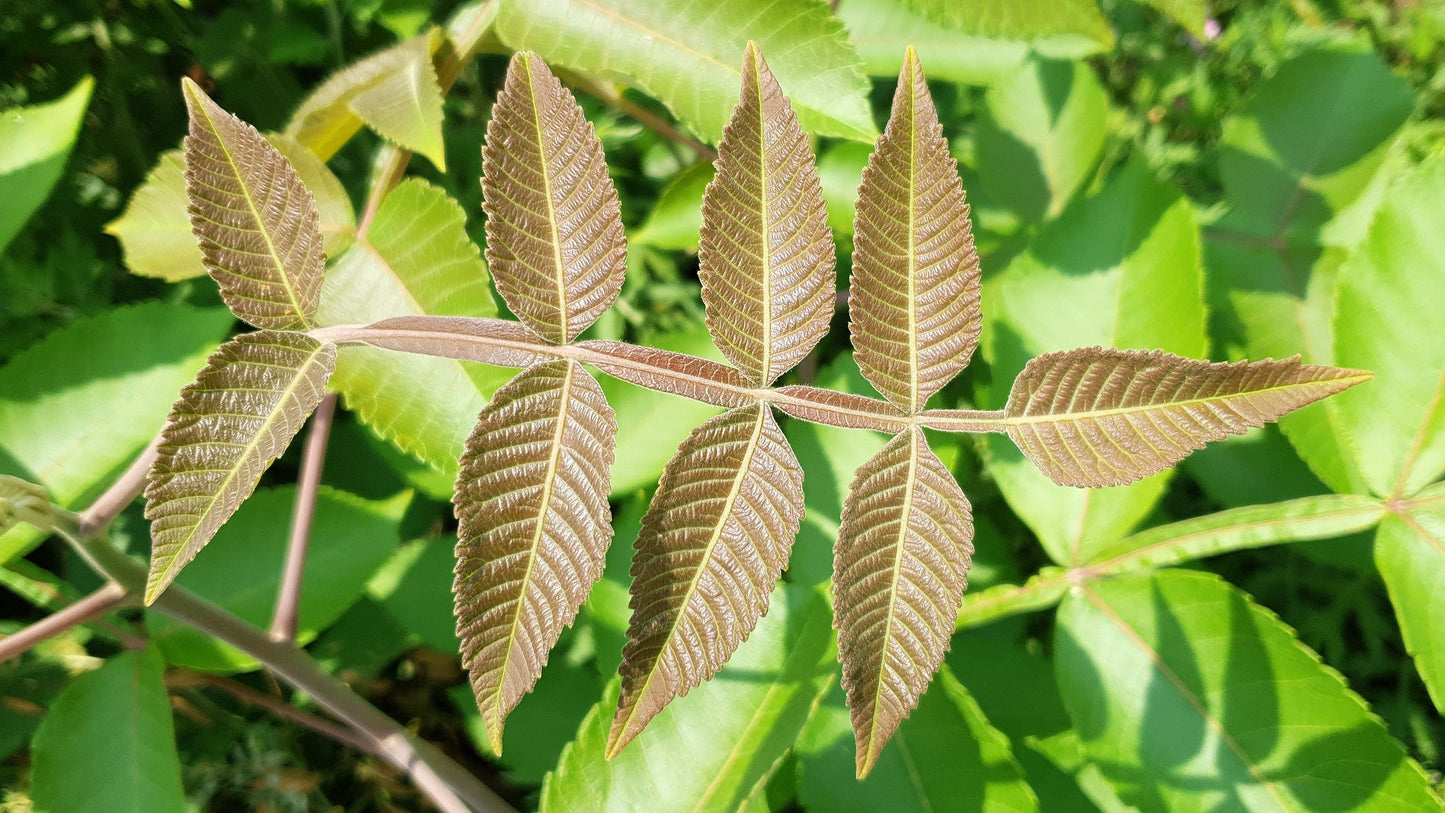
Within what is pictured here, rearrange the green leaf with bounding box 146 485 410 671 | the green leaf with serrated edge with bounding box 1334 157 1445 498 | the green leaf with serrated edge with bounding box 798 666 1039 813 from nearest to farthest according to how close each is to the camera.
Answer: the green leaf with serrated edge with bounding box 1334 157 1445 498 < the green leaf with serrated edge with bounding box 798 666 1039 813 < the green leaf with bounding box 146 485 410 671

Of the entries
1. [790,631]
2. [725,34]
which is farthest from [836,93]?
[790,631]

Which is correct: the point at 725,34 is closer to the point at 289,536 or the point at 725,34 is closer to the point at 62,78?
the point at 289,536

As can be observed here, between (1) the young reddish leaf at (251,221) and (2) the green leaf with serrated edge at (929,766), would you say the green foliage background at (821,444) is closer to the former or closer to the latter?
(2) the green leaf with serrated edge at (929,766)

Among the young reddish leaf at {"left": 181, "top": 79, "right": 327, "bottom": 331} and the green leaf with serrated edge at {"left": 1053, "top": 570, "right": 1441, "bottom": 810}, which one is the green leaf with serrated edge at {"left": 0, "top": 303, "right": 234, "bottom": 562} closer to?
the young reddish leaf at {"left": 181, "top": 79, "right": 327, "bottom": 331}

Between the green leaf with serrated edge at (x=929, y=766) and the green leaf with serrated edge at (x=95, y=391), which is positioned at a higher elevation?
the green leaf with serrated edge at (x=95, y=391)

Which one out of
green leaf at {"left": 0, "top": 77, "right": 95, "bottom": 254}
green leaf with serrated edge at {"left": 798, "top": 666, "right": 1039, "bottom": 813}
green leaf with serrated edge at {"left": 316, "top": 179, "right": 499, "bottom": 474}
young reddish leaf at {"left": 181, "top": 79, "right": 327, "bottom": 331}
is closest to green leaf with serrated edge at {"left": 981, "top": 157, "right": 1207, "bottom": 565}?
green leaf with serrated edge at {"left": 798, "top": 666, "right": 1039, "bottom": 813}

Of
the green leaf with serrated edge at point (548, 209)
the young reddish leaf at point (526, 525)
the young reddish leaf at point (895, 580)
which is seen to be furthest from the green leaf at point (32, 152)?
the young reddish leaf at point (895, 580)

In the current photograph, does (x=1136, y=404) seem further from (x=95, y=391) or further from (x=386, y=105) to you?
(x=95, y=391)
